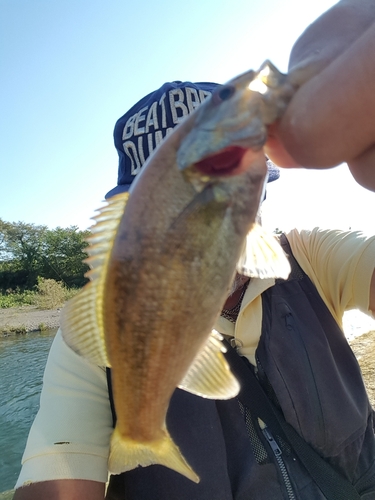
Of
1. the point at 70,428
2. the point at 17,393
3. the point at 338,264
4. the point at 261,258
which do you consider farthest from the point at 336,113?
the point at 17,393

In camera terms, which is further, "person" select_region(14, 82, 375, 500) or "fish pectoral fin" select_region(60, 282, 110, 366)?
"person" select_region(14, 82, 375, 500)

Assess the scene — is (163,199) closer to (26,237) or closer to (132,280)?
(132,280)

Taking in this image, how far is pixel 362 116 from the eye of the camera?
1.27 meters

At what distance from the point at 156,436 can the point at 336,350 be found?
169 cm

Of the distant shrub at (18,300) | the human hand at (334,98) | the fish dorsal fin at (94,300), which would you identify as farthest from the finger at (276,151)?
the distant shrub at (18,300)

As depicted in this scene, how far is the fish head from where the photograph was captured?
127cm

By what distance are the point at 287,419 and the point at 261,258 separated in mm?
1385

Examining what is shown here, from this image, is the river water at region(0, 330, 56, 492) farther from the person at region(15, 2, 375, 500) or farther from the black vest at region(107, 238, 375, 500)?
the black vest at region(107, 238, 375, 500)

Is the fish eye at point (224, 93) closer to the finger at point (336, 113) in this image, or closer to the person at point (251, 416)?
the finger at point (336, 113)

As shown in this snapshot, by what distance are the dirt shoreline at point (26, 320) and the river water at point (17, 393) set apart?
76.9 inches

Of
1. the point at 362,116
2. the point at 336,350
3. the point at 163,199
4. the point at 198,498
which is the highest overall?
the point at 362,116

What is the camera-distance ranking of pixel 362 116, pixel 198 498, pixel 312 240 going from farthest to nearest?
pixel 312 240, pixel 198 498, pixel 362 116

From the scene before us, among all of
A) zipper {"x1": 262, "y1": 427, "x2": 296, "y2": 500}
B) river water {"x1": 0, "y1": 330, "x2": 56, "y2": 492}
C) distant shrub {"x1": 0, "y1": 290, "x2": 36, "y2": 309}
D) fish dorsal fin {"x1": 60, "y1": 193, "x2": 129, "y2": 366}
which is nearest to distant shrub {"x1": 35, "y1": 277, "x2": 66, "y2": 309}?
distant shrub {"x1": 0, "y1": 290, "x2": 36, "y2": 309}

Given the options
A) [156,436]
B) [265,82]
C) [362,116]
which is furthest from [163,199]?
[156,436]
